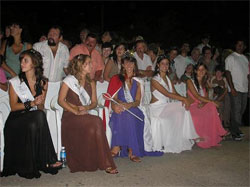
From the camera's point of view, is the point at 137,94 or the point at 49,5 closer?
the point at 137,94

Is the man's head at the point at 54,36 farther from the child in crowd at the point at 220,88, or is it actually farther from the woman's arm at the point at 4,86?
the child in crowd at the point at 220,88

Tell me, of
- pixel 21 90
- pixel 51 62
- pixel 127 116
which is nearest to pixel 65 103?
pixel 21 90

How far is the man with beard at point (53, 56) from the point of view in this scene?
515cm

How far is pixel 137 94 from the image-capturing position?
4887mm

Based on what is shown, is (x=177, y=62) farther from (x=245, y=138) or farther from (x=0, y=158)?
(x=0, y=158)

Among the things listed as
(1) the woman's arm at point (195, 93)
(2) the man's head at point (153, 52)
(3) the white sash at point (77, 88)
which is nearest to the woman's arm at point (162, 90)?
(1) the woman's arm at point (195, 93)

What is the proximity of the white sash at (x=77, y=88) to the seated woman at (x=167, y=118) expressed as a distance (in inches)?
48.7

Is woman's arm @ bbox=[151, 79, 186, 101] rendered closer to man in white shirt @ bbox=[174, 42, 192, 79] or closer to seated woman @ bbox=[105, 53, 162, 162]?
seated woman @ bbox=[105, 53, 162, 162]

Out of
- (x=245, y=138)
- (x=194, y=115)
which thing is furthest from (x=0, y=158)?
(x=245, y=138)

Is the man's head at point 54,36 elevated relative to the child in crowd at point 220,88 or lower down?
elevated

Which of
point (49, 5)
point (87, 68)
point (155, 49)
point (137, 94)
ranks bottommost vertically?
point (137, 94)

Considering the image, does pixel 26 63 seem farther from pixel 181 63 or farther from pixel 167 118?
pixel 181 63

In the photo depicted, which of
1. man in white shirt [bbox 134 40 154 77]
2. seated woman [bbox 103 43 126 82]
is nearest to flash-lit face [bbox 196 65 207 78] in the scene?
man in white shirt [bbox 134 40 154 77]

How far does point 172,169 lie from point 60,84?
188 cm
